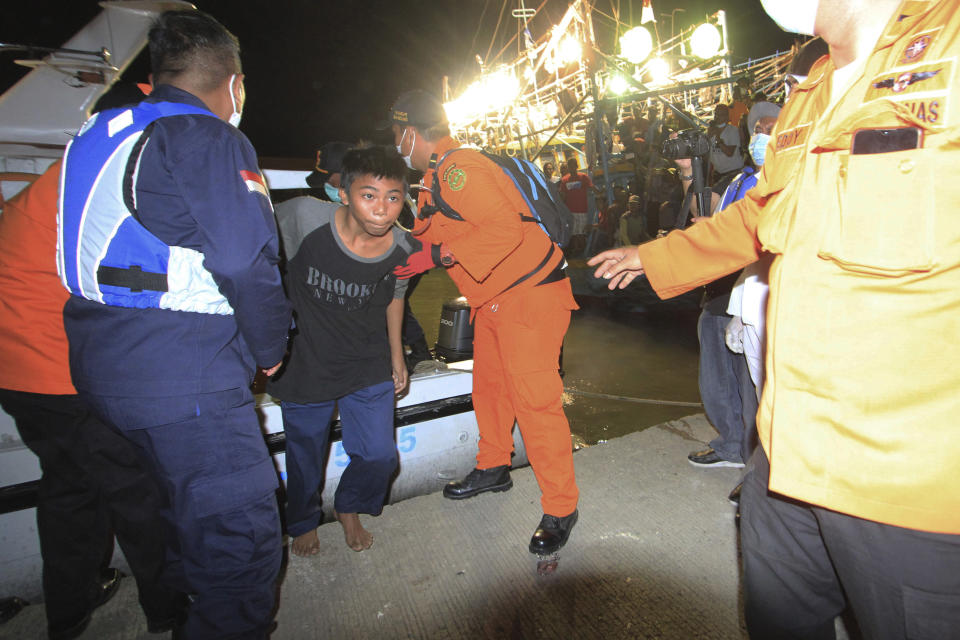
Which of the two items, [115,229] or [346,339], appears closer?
[115,229]

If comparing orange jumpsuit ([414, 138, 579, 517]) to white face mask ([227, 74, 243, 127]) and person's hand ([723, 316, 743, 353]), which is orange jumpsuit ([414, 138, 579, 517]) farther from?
white face mask ([227, 74, 243, 127])

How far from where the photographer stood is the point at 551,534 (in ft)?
7.47

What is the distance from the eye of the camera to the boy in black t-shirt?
7.32ft

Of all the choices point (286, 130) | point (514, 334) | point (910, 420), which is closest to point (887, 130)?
point (910, 420)

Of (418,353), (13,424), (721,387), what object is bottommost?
(721,387)

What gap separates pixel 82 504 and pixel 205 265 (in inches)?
51.0

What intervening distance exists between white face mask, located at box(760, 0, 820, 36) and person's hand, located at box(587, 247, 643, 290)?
645 millimetres

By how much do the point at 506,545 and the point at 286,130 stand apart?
108ft

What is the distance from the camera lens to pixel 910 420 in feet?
2.71

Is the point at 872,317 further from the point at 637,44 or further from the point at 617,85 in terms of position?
the point at 637,44

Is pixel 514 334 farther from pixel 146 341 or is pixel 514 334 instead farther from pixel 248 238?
pixel 146 341

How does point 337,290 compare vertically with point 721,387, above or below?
above

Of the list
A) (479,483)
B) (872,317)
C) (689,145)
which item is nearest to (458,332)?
(479,483)

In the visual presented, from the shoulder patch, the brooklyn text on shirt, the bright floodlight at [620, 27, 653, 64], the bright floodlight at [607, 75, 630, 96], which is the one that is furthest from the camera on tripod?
the bright floodlight at [620, 27, 653, 64]
